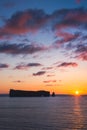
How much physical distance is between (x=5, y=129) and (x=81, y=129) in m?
16.8

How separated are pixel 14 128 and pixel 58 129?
391 inches

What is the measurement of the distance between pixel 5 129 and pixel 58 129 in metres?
11.7

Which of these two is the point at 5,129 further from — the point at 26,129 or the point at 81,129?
the point at 81,129

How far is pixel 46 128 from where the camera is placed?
66062 millimetres

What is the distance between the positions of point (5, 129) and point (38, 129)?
727 cm

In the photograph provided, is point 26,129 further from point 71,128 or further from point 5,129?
point 71,128

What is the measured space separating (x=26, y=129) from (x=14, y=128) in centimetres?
305

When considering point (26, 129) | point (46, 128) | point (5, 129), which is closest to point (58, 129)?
point (46, 128)

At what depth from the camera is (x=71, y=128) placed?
219ft

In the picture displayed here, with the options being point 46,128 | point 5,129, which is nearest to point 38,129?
point 46,128

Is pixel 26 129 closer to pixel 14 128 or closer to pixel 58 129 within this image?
pixel 14 128

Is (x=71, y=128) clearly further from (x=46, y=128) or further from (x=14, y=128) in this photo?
(x=14, y=128)

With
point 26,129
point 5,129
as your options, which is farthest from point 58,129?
point 5,129

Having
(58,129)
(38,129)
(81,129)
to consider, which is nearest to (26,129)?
(38,129)
